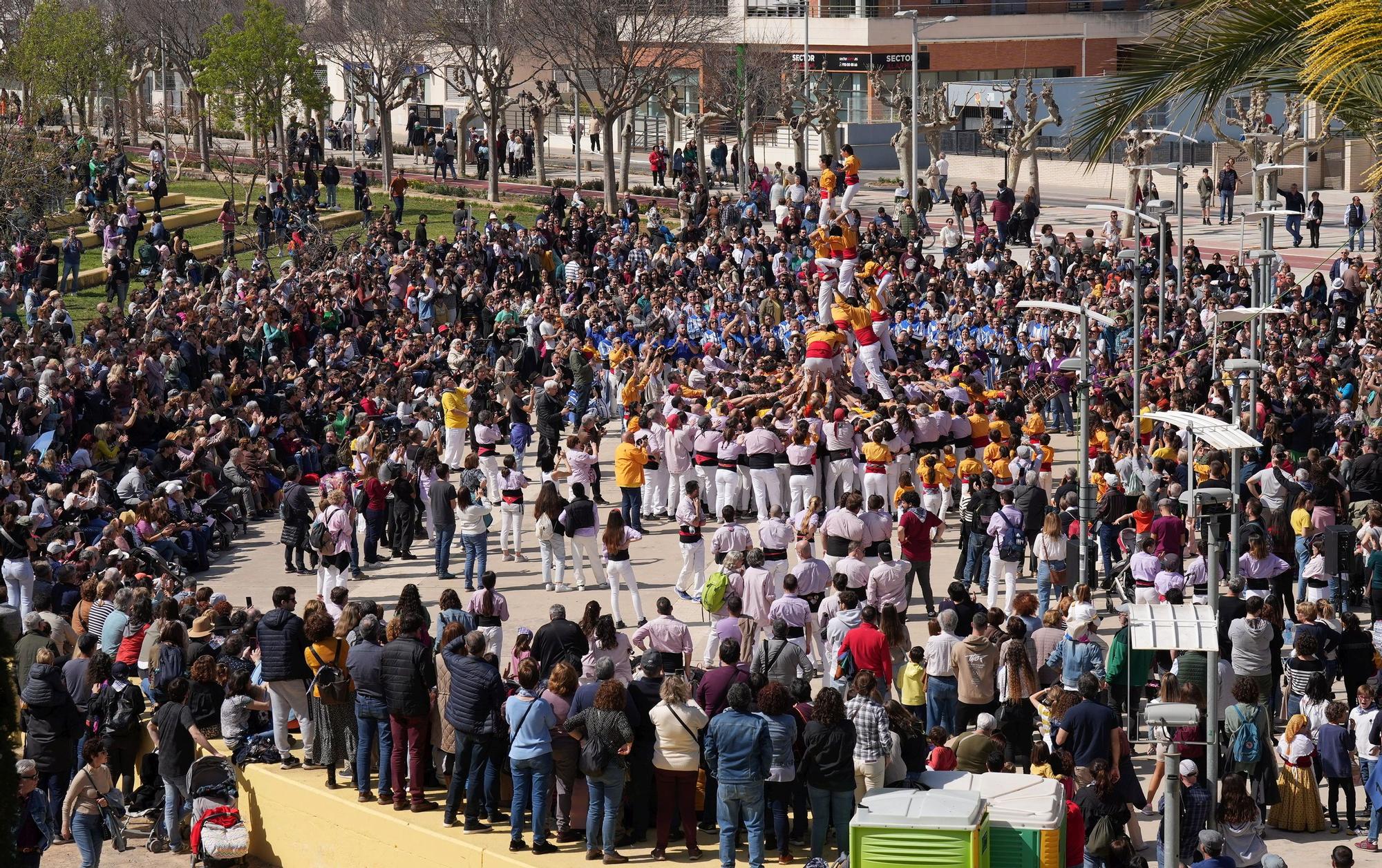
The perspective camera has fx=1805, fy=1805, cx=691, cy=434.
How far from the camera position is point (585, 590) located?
1948 cm

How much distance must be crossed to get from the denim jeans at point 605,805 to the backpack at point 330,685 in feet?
7.15

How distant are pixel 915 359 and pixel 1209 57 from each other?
15.4m

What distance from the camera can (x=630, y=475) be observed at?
68.2ft

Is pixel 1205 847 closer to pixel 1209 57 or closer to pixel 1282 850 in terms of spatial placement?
pixel 1282 850

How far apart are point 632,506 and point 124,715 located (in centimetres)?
838

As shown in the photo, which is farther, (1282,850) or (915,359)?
(915,359)

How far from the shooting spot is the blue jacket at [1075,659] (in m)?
13.7

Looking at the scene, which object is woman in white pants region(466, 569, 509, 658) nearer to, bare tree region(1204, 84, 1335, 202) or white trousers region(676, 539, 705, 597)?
white trousers region(676, 539, 705, 597)

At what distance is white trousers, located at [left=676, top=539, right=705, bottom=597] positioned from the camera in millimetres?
18406

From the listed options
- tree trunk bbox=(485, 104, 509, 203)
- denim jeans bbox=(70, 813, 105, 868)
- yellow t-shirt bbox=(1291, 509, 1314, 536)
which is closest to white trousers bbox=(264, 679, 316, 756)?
denim jeans bbox=(70, 813, 105, 868)

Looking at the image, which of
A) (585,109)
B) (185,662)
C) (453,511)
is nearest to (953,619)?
(185,662)

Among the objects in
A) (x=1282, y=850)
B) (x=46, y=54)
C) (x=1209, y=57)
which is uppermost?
(x=46, y=54)

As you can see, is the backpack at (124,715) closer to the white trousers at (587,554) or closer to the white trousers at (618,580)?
the white trousers at (618,580)

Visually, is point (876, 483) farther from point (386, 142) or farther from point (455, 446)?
point (386, 142)
